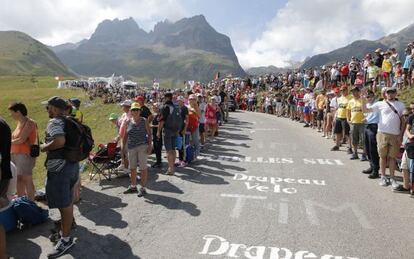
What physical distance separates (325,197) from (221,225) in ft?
9.16

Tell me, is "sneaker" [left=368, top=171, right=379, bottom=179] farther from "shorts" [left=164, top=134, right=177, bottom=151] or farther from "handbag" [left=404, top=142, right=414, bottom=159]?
"shorts" [left=164, top=134, right=177, bottom=151]

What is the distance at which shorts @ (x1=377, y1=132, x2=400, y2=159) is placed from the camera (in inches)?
354

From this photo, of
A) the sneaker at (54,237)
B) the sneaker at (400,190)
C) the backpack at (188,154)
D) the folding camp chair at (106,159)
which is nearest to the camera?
the sneaker at (54,237)

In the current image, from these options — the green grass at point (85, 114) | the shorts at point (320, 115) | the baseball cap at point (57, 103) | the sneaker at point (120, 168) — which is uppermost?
the baseball cap at point (57, 103)

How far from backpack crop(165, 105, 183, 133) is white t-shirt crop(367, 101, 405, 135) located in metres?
4.83

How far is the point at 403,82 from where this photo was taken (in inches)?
774

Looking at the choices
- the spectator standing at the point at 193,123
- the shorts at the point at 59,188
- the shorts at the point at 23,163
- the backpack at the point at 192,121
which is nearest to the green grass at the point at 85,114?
the spectator standing at the point at 193,123

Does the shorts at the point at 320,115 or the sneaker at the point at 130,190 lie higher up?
the shorts at the point at 320,115

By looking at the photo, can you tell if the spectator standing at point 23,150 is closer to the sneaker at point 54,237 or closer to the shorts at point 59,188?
the sneaker at point 54,237

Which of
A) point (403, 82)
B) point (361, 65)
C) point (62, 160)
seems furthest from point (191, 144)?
point (361, 65)

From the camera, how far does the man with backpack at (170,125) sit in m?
10.2

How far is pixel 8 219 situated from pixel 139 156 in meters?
2.88

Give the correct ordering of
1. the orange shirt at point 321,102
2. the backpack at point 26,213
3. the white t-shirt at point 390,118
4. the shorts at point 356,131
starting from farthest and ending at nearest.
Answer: the orange shirt at point 321,102 → the shorts at point 356,131 → the white t-shirt at point 390,118 → the backpack at point 26,213

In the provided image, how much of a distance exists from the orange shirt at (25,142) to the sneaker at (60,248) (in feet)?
7.50
